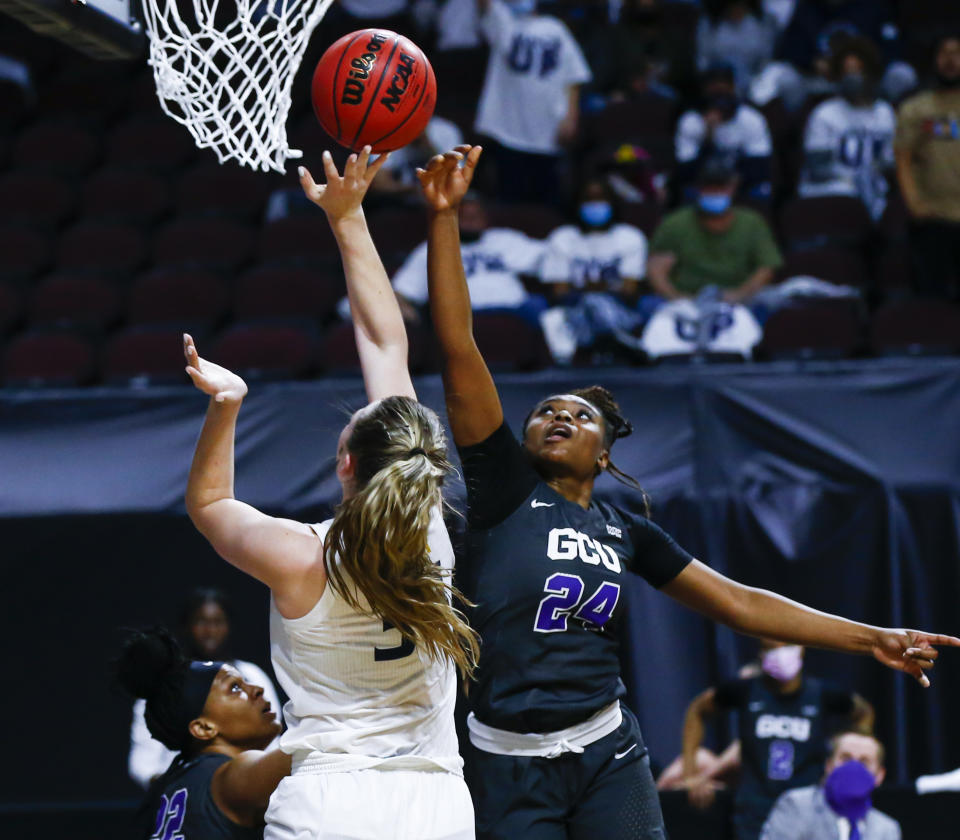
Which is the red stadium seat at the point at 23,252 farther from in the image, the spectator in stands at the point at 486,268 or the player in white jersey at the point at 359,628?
the player in white jersey at the point at 359,628

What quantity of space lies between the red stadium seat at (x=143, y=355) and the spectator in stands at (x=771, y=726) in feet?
11.2

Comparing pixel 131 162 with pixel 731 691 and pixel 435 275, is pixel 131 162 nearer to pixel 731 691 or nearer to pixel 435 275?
pixel 731 691

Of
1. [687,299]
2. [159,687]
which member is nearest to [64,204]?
[687,299]

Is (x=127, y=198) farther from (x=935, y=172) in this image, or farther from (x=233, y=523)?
(x=233, y=523)

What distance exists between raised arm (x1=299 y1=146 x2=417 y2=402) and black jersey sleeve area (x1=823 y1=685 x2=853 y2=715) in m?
3.43

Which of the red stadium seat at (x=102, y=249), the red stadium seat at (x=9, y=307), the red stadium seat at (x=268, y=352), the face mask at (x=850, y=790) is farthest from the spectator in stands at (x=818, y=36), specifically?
the face mask at (x=850, y=790)

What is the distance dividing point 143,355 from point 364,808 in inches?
214

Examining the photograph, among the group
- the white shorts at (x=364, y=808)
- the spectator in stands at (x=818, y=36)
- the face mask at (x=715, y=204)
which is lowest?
the white shorts at (x=364, y=808)

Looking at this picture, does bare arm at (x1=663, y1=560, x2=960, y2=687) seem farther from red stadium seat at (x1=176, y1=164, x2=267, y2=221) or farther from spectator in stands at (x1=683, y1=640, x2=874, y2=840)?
red stadium seat at (x1=176, y1=164, x2=267, y2=221)

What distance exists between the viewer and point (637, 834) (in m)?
3.31

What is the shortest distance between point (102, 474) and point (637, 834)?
409 cm

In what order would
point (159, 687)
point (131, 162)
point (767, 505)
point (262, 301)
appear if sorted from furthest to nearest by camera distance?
point (131, 162)
point (262, 301)
point (767, 505)
point (159, 687)

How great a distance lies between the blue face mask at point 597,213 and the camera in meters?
7.71

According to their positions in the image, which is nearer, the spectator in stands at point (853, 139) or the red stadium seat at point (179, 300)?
the red stadium seat at point (179, 300)
